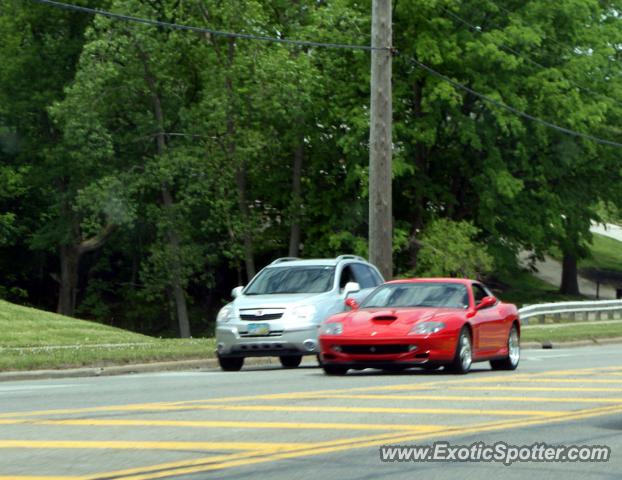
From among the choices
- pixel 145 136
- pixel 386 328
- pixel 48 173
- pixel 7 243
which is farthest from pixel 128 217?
pixel 386 328

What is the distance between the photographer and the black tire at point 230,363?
23.4 metres

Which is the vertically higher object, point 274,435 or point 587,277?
point 274,435

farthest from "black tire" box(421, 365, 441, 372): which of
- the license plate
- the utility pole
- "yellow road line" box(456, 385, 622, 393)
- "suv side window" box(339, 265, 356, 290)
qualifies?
the utility pole

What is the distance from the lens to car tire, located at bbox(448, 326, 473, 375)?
65.4 ft

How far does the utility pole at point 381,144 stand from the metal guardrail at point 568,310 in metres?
14.1

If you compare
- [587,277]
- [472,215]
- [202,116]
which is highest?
[202,116]

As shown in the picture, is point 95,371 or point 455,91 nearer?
point 95,371

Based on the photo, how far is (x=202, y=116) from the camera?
49.1m

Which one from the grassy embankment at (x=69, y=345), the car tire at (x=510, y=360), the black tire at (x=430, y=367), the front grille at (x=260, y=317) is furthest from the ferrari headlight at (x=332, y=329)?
the grassy embankment at (x=69, y=345)

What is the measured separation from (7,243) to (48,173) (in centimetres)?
490

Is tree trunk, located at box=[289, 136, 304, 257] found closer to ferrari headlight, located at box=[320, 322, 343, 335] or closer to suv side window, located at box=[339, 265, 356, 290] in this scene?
suv side window, located at box=[339, 265, 356, 290]

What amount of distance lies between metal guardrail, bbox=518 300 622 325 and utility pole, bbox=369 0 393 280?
46.1 ft

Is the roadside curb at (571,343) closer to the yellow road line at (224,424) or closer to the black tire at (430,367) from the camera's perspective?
the black tire at (430,367)

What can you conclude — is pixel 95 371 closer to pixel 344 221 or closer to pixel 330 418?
pixel 330 418
